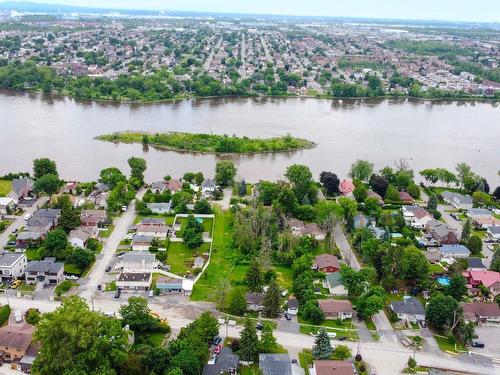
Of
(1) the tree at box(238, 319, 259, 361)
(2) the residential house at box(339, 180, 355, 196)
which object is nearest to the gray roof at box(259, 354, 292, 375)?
(1) the tree at box(238, 319, 259, 361)

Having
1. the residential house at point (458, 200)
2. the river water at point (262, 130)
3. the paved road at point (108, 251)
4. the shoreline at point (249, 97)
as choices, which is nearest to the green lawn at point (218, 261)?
the paved road at point (108, 251)

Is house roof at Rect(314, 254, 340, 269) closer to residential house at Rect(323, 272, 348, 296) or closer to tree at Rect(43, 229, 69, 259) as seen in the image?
residential house at Rect(323, 272, 348, 296)

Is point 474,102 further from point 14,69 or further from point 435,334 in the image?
point 14,69

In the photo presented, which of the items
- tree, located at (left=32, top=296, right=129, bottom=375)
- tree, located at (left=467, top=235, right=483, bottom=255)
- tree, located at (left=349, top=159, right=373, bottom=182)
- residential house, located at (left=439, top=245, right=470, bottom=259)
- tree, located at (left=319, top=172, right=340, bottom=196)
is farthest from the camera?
tree, located at (left=349, top=159, right=373, bottom=182)

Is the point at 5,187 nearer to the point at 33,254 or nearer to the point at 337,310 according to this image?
the point at 33,254

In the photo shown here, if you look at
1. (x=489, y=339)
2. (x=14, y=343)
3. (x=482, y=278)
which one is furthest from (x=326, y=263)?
(x=14, y=343)
